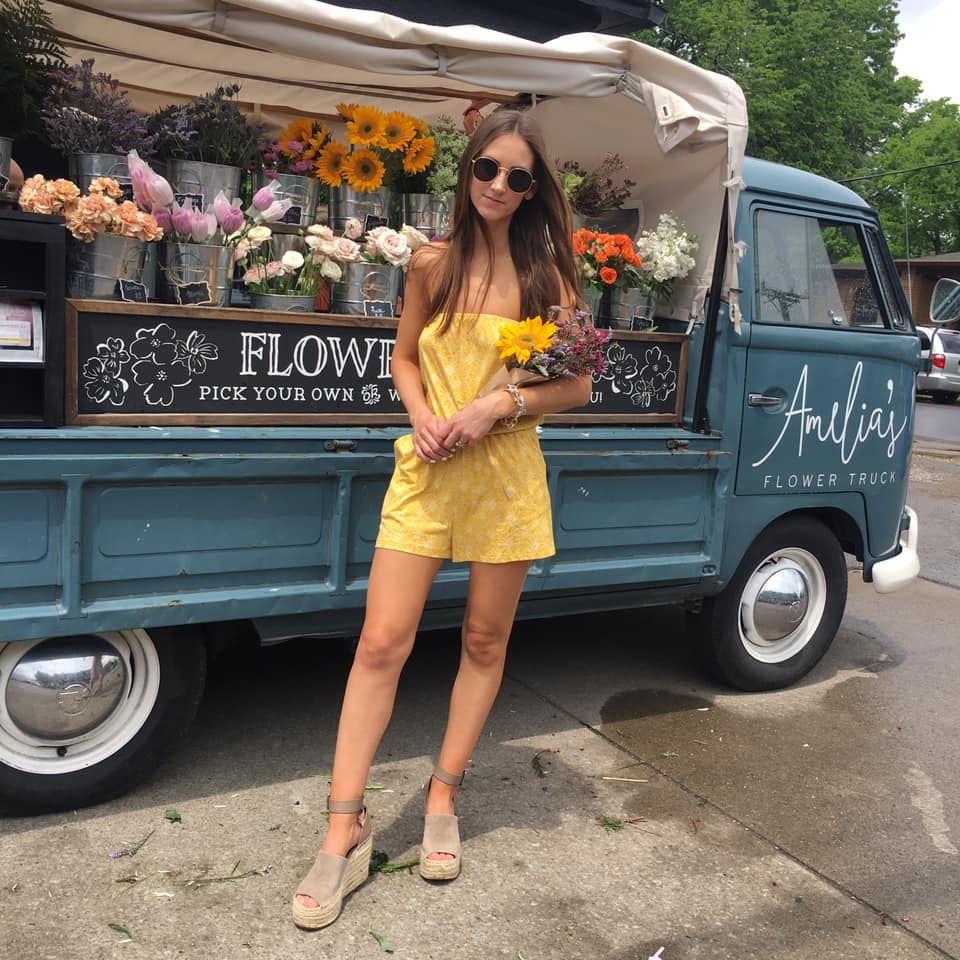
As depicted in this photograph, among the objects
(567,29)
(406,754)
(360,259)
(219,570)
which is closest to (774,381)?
(360,259)

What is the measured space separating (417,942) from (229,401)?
1652 mm

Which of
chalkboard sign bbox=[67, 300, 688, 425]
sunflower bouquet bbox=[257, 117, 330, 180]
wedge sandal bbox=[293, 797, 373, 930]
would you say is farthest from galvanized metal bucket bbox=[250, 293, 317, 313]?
wedge sandal bbox=[293, 797, 373, 930]

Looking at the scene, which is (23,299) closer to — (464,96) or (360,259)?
(360,259)

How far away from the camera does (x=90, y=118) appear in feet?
11.0

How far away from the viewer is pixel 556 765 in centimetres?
373

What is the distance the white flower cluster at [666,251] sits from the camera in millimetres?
4152

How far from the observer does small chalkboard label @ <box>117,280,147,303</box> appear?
10.1 feet

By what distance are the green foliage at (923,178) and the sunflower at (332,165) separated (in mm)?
34369

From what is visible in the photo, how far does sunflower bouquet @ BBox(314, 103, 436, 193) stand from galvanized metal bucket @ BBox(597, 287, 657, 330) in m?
0.90

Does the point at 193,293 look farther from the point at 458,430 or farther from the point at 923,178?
the point at 923,178

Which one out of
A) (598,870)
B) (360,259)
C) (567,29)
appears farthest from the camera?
(567,29)

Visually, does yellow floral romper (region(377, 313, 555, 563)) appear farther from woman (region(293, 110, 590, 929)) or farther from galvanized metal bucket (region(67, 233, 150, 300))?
galvanized metal bucket (region(67, 233, 150, 300))

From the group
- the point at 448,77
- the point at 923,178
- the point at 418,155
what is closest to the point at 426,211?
the point at 418,155

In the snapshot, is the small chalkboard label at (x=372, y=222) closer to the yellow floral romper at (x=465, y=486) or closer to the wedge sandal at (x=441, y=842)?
the yellow floral romper at (x=465, y=486)
